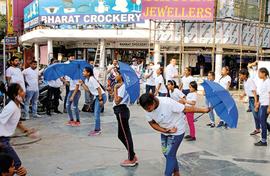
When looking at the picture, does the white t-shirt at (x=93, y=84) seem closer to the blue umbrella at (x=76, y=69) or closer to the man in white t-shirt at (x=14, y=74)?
the blue umbrella at (x=76, y=69)

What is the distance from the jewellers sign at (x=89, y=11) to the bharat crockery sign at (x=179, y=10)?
2.28m

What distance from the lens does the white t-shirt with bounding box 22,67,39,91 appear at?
9984mm

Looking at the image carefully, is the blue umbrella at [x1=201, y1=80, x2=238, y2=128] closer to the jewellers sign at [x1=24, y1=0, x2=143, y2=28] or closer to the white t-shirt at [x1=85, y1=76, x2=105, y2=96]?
the white t-shirt at [x1=85, y1=76, x2=105, y2=96]

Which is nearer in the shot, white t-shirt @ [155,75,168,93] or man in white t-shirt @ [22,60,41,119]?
man in white t-shirt @ [22,60,41,119]

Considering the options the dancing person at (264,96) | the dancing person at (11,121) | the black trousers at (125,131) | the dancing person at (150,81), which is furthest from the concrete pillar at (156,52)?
the dancing person at (11,121)

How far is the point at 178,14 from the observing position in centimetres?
1670

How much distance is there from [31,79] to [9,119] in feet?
18.9

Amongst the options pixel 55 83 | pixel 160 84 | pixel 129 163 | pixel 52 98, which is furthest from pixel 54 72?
pixel 129 163

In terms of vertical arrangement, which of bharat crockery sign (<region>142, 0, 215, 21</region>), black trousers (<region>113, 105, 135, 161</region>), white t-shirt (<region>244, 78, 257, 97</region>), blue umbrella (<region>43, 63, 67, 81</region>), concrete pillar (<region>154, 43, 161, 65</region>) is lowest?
black trousers (<region>113, 105, 135, 161</region>)

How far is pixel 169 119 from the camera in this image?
4668mm

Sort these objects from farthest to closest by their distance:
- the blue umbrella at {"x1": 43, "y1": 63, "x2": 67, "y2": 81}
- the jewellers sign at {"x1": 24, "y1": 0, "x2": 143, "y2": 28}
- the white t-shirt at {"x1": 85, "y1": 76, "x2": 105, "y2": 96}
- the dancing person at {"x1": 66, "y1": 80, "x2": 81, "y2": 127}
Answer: the jewellers sign at {"x1": 24, "y1": 0, "x2": 143, "y2": 28}
the blue umbrella at {"x1": 43, "y1": 63, "x2": 67, "y2": 81}
the dancing person at {"x1": 66, "y1": 80, "x2": 81, "y2": 127}
the white t-shirt at {"x1": 85, "y1": 76, "x2": 105, "y2": 96}

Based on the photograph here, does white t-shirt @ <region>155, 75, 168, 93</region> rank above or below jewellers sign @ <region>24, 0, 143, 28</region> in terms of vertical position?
below

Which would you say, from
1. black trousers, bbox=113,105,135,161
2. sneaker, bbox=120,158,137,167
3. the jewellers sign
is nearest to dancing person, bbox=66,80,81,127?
black trousers, bbox=113,105,135,161

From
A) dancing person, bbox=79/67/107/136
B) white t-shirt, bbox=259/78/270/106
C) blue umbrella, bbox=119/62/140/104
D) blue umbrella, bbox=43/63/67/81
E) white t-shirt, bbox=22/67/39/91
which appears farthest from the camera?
white t-shirt, bbox=22/67/39/91
